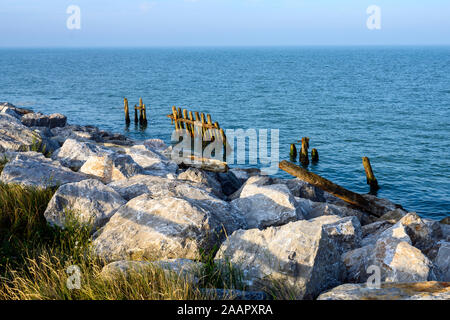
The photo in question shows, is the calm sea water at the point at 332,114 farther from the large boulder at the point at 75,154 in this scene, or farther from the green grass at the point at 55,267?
the green grass at the point at 55,267

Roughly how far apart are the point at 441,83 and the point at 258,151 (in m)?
54.4

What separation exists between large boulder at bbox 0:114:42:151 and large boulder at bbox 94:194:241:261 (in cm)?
680

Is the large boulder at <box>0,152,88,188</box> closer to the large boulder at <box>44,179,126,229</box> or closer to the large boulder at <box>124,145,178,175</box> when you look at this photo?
the large boulder at <box>44,179,126,229</box>

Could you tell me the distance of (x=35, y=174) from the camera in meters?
8.58

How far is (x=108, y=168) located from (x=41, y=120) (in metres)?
15.0

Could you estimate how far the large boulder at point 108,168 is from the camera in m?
9.88

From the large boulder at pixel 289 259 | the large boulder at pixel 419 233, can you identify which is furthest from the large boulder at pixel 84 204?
the large boulder at pixel 419 233

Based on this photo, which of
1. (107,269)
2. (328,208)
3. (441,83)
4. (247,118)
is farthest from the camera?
(441,83)

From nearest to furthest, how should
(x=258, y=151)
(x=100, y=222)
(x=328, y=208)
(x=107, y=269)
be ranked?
1. (x=107, y=269)
2. (x=100, y=222)
3. (x=328, y=208)
4. (x=258, y=151)

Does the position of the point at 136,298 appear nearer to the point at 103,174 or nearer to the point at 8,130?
the point at 103,174

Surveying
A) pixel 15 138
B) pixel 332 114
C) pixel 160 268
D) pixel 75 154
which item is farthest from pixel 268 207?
pixel 332 114

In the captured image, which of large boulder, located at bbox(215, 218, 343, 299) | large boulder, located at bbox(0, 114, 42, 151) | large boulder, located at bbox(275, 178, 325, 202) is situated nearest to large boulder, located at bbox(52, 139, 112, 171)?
large boulder, located at bbox(0, 114, 42, 151)

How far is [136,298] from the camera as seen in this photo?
4.09 metres
